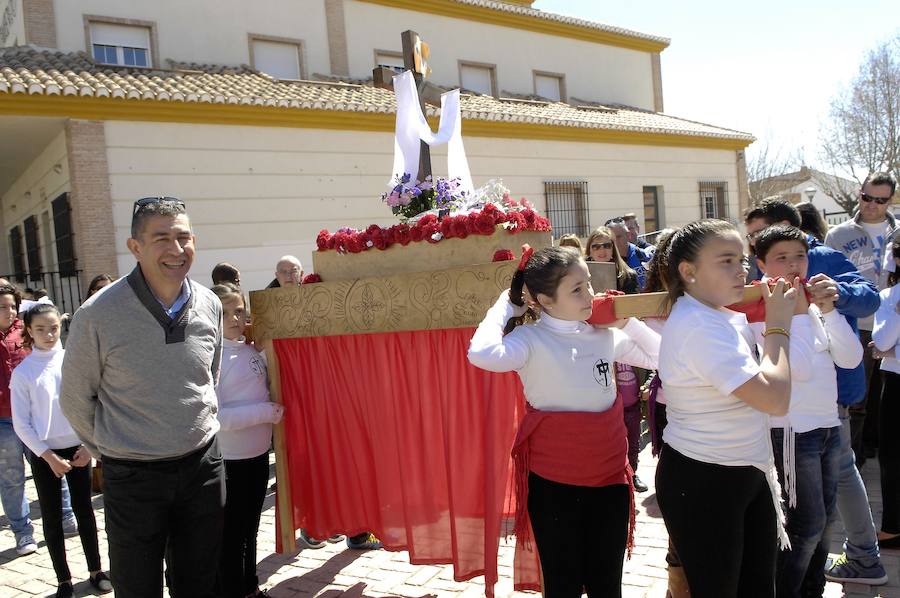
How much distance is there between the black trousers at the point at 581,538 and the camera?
8.49 ft

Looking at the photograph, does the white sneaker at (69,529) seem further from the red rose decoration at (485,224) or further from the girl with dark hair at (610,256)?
the girl with dark hair at (610,256)

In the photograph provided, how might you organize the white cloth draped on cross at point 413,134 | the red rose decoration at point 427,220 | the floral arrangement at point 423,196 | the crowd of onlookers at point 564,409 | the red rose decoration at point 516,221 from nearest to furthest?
the crowd of onlookers at point 564,409
the red rose decoration at point 516,221
the red rose decoration at point 427,220
the floral arrangement at point 423,196
the white cloth draped on cross at point 413,134

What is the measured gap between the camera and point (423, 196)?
15.0 feet

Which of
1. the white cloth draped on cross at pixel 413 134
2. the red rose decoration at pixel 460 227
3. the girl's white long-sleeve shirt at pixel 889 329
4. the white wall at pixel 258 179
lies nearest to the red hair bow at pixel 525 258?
the red rose decoration at pixel 460 227

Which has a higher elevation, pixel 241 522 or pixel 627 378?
pixel 627 378

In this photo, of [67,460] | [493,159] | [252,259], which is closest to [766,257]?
[67,460]

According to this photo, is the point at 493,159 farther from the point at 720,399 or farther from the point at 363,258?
the point at 720,399

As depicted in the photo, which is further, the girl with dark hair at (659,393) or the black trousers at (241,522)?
the black trousers at (241,522)

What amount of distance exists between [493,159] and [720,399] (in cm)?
1363

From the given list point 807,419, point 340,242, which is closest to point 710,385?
point 807,419

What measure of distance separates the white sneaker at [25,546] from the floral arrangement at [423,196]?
362cm

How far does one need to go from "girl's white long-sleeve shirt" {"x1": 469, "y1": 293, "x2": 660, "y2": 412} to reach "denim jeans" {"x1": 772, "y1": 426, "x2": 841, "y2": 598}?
88 cm

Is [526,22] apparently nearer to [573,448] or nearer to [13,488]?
[13,488]

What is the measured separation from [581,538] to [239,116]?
11232 mm
